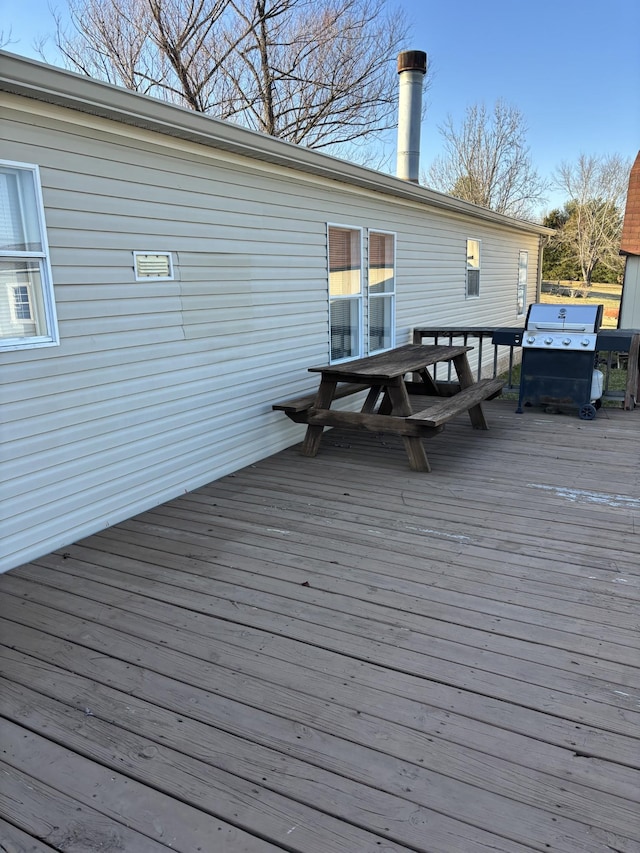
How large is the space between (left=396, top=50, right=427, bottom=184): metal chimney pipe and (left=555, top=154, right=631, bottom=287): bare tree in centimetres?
1970

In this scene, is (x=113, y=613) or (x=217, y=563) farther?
(x=217, y=563)

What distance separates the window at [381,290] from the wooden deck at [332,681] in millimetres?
3090

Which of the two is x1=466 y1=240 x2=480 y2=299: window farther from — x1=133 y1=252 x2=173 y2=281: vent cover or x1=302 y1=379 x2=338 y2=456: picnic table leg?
x1=133 y1=252 x2=173 y2=281: vent cover

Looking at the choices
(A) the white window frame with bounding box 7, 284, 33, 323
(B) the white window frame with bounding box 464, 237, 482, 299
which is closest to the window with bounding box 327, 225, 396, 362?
(B) the white window frame with bounding box 464, 237, 482, 299

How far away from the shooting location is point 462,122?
72.0 feet

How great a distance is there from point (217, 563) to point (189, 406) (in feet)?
4.59

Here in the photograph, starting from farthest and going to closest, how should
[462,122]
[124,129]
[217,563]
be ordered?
[462,122], [124,129], [217,563]

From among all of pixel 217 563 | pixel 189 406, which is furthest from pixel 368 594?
pixel 189 406

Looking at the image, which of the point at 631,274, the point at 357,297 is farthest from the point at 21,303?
the point at 631,274

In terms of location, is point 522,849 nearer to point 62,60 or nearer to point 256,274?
point 256,274

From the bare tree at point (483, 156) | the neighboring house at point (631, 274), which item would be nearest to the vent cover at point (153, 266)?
the neighboring house at point (631, 274)

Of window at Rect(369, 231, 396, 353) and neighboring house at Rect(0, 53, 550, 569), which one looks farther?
window at Rect(369, 231, 396, 353)

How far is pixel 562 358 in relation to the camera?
232 inches

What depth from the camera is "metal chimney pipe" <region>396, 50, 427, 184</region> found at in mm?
8289
